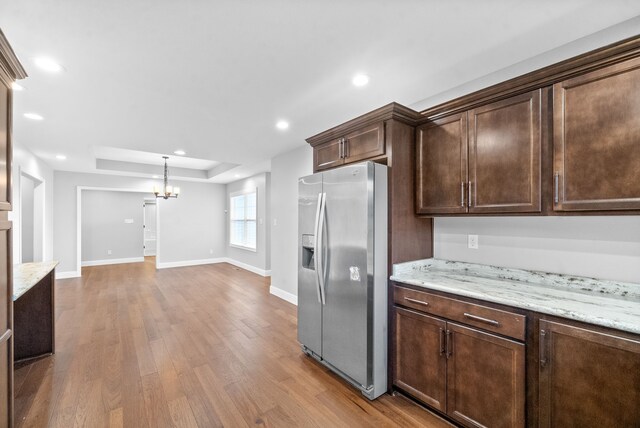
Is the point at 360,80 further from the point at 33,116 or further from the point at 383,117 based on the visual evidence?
the point at 33,116

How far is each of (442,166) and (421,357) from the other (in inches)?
57.2

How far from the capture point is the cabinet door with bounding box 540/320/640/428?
4.36 ft

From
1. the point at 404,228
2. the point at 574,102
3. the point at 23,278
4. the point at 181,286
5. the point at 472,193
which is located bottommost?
the point at 181,286

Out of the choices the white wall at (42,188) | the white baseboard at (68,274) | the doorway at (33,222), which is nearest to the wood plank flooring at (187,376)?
the white wall at (42,188)

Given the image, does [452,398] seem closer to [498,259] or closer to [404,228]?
[498,259]

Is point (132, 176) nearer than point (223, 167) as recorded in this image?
No

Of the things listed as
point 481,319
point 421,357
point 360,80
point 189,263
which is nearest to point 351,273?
point 421,357

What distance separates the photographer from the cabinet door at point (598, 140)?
1.52 meters

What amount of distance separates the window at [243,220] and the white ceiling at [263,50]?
4.31 m

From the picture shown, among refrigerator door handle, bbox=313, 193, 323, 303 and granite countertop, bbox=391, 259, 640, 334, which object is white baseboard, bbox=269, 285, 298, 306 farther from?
granite countertop, bbox=391, 259, 640, 334

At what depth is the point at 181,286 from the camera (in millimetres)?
5805

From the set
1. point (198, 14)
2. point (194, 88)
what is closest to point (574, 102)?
point (198, 14)

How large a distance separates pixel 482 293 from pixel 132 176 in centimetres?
815

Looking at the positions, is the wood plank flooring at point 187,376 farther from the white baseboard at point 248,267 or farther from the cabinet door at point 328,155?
the white baseboard at point 248,267
